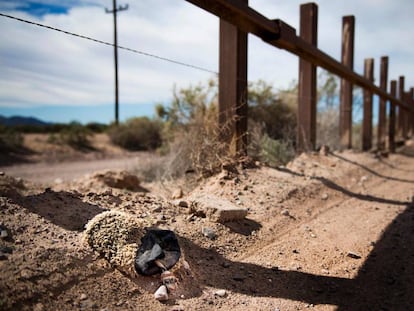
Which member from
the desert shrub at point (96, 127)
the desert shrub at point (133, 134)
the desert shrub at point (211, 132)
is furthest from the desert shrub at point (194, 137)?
the desert shrub at point (96, 127)

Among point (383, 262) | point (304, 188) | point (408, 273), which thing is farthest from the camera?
point (304, 188)

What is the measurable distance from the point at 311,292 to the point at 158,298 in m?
0.97

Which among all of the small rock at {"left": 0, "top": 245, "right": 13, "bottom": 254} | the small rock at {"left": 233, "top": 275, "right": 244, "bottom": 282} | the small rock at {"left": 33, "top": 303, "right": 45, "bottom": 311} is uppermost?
the small rock at {"left": 0, "top": 245, "right": 13, "bottom": 254}

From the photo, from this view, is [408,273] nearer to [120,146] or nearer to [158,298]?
[158,298]

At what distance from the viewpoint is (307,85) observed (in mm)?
6789

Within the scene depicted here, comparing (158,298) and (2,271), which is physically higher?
(2,271)

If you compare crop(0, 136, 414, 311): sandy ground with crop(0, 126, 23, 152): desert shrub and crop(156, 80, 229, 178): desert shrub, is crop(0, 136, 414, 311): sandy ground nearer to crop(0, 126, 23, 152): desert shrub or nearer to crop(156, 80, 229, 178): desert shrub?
crop(156, 80, 229, 178): desert shrub

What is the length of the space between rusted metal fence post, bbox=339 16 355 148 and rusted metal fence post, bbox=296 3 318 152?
2.54 metres

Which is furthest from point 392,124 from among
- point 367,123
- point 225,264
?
point 225,264

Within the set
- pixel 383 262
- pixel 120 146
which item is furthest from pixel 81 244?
pixel 120 146

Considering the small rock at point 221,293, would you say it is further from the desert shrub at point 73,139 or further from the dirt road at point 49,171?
the desert shrub at point 73,139

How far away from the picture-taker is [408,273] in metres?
2.63

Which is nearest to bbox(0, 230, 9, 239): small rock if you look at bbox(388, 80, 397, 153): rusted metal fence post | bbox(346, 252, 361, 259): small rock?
bbox(346, 252, 361, 259): small rock

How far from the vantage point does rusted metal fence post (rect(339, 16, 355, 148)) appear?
9.06 meters
